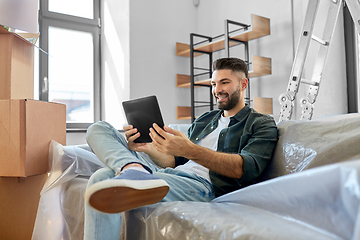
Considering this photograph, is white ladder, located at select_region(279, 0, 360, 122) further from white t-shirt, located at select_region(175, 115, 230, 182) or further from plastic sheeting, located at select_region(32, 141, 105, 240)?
plastic sheeting, located at select_region(32, 141, 105, 240)

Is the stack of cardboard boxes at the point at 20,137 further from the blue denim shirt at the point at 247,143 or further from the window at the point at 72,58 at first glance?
the window at the point at 72,58

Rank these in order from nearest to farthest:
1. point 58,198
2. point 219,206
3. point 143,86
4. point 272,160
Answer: point 219,206, point 272,160, point 58,198, point 143,86

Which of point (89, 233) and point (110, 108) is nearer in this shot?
point (89, 233)

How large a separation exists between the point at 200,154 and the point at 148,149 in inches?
15.2

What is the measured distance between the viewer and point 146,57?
3.11 m

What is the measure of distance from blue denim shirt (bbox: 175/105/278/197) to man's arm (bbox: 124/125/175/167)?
0.18 metres

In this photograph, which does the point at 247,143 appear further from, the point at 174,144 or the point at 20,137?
the point at 20,137

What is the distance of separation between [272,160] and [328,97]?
1.47 m

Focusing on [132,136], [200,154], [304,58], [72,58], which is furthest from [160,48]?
[200,154]

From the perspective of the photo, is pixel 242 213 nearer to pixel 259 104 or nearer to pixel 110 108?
pixel 259 104

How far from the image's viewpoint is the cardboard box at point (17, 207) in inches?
53.1

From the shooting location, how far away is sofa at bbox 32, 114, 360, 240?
546 millimetres

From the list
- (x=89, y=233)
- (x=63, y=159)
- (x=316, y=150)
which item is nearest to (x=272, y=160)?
(x=316, y=150)

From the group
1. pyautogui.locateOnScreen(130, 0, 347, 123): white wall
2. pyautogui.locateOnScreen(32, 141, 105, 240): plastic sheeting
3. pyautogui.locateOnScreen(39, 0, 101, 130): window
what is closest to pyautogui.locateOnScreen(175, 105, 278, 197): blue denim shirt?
pyautogui.locateOnScreen(32, 141, 105, 240): plastic sheeting
